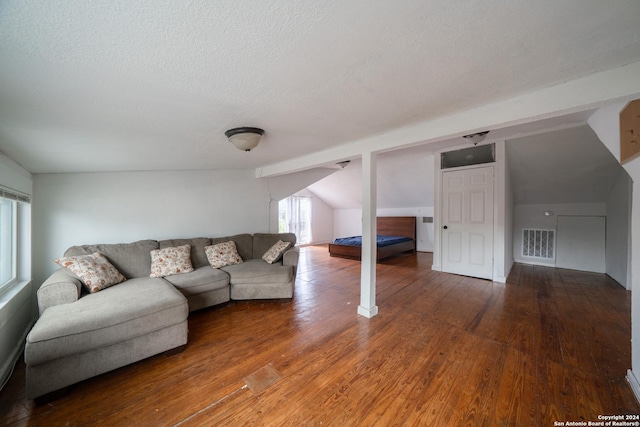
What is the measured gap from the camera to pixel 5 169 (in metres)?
2.00

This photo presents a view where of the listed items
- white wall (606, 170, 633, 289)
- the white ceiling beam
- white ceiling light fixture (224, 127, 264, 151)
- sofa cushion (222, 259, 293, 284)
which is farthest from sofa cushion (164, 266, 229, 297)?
white wall (606, 170, 633, 289)

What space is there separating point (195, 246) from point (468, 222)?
4.65 m

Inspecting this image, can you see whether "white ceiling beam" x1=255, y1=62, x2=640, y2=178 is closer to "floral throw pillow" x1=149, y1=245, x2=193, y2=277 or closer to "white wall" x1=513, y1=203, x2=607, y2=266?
"floral throw pillow" x1=149, y1=245, x2=193, y2=277

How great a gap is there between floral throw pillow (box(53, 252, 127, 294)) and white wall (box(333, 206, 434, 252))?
6781 millimetres

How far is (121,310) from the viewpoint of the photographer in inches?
72.2

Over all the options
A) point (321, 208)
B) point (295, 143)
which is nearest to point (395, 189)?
point (321, 208)

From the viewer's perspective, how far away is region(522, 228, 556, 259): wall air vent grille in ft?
15.9

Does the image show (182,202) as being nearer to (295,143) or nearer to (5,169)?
(5,169)

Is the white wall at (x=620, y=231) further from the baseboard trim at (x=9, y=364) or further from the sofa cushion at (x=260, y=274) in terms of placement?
the baseboard trim at (x=9, y=364)

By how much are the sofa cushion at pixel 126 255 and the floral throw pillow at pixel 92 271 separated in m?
0.24

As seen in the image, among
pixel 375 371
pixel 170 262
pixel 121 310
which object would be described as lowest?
pixel 375 371

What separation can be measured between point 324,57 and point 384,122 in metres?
1.14

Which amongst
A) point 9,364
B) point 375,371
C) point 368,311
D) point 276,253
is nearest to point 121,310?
point 9,364

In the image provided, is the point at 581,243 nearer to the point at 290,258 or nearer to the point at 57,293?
the point at 290,258
